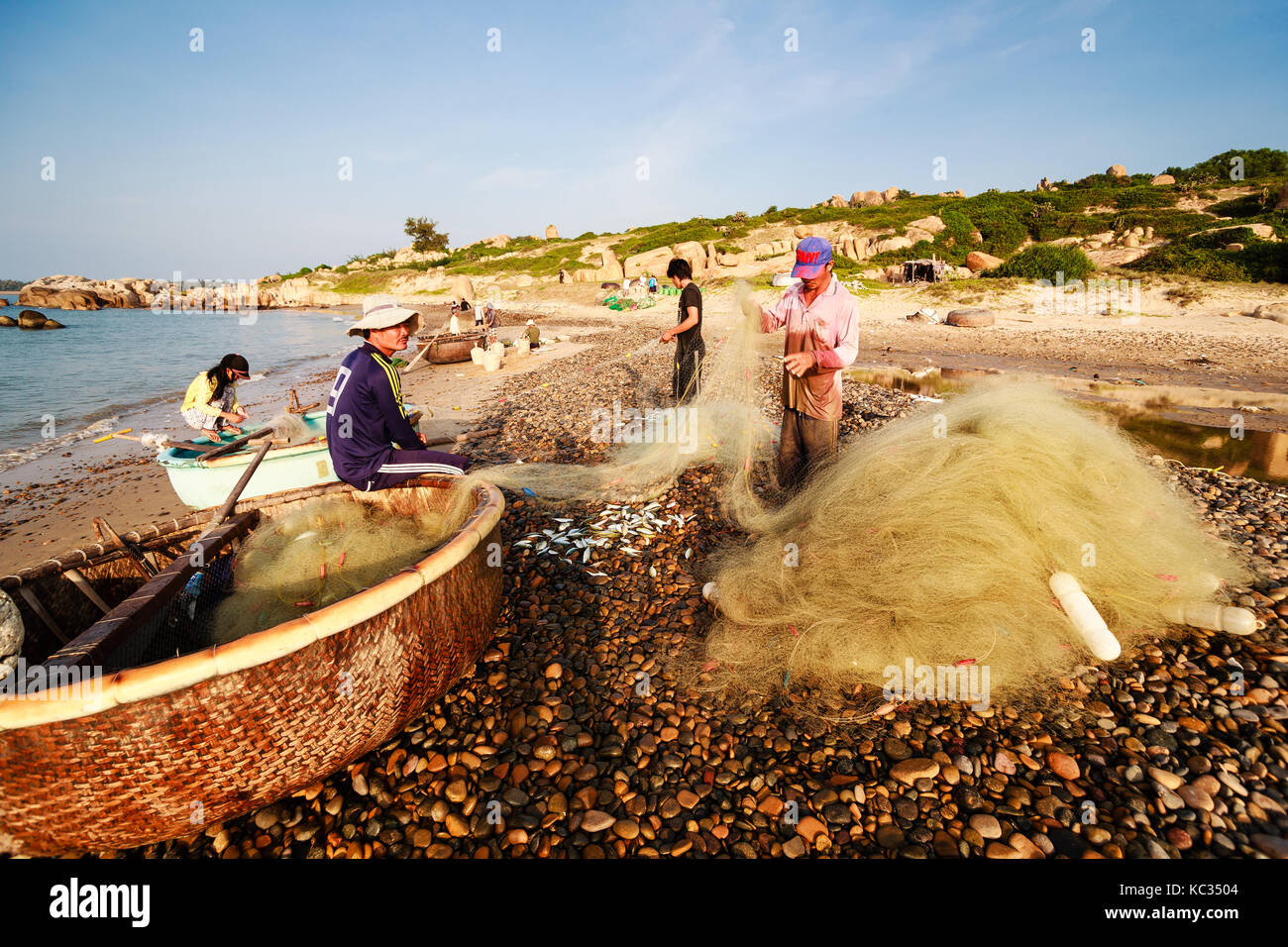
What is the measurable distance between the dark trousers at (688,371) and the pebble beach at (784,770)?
175 inches

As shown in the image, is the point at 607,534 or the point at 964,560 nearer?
the point at 964,560

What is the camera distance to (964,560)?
3.41 meters

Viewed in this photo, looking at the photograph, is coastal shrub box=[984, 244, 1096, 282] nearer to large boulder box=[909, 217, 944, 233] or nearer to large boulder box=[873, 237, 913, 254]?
large boulder box=[873, 237, 913, 254]

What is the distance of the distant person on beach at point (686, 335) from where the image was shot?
23.3 feet

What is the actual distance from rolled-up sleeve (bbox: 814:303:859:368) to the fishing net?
2.54ft

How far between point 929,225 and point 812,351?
4376 cm

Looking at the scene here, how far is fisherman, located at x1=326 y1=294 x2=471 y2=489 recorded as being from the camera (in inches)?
164

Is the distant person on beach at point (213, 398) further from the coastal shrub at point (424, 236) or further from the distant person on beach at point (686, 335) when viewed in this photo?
the coastal shrub at point (424, 236)

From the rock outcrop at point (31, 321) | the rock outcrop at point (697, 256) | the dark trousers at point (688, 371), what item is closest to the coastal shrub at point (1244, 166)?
the rock outcrop at point (697, 256)

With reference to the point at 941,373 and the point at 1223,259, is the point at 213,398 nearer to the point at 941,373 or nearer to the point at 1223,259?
the point at 941,373

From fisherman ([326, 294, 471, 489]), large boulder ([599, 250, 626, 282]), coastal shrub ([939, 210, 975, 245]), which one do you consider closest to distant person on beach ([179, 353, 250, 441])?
fisherman ([326, 294, 471, 489])

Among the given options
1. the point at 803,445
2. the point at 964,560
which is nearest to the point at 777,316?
the point at 803,445

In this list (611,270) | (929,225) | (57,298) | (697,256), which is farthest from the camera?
(57,298)

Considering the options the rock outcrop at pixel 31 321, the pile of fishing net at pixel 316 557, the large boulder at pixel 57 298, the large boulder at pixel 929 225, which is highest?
the large boulder at pixel 57 298
